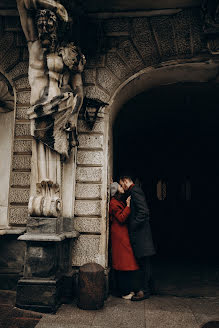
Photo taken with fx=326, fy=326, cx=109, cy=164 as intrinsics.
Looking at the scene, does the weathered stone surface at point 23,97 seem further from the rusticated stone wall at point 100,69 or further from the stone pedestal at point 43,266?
the stone pedestal at point 43,266

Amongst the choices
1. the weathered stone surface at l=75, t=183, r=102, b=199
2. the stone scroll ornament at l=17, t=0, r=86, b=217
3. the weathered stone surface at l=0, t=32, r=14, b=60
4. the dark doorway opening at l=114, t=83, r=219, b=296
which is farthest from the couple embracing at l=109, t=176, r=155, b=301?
the dark doorway opening at l=114, t=83, r=219, b=296

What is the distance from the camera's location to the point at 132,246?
504cm

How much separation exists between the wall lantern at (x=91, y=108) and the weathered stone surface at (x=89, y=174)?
0.72m

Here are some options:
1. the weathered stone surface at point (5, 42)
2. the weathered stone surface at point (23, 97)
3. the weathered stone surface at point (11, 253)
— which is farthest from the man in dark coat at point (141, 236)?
the weathered stone surface at point (5, 42)

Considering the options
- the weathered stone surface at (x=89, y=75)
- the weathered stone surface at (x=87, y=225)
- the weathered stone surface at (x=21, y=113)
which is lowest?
the weathered stone surface at (x=87, y=225)

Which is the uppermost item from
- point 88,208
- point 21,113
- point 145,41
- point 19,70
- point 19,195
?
point 145,41

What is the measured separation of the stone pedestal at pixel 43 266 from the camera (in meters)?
4.31

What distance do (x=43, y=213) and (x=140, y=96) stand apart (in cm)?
406

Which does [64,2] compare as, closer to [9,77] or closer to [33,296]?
[9,77]

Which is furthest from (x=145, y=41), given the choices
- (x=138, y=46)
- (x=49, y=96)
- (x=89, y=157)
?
(x=89, y=157)

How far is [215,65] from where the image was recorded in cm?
573

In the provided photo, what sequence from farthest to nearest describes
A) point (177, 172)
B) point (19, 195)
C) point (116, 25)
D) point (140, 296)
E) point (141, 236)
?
1. point (177, 172)
2. point (116, 25)
3. point (19, 195)
4. point (141, 236)
5. point (140, 296)

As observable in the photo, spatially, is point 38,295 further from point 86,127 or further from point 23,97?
point 23,97

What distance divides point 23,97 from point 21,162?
113cm
